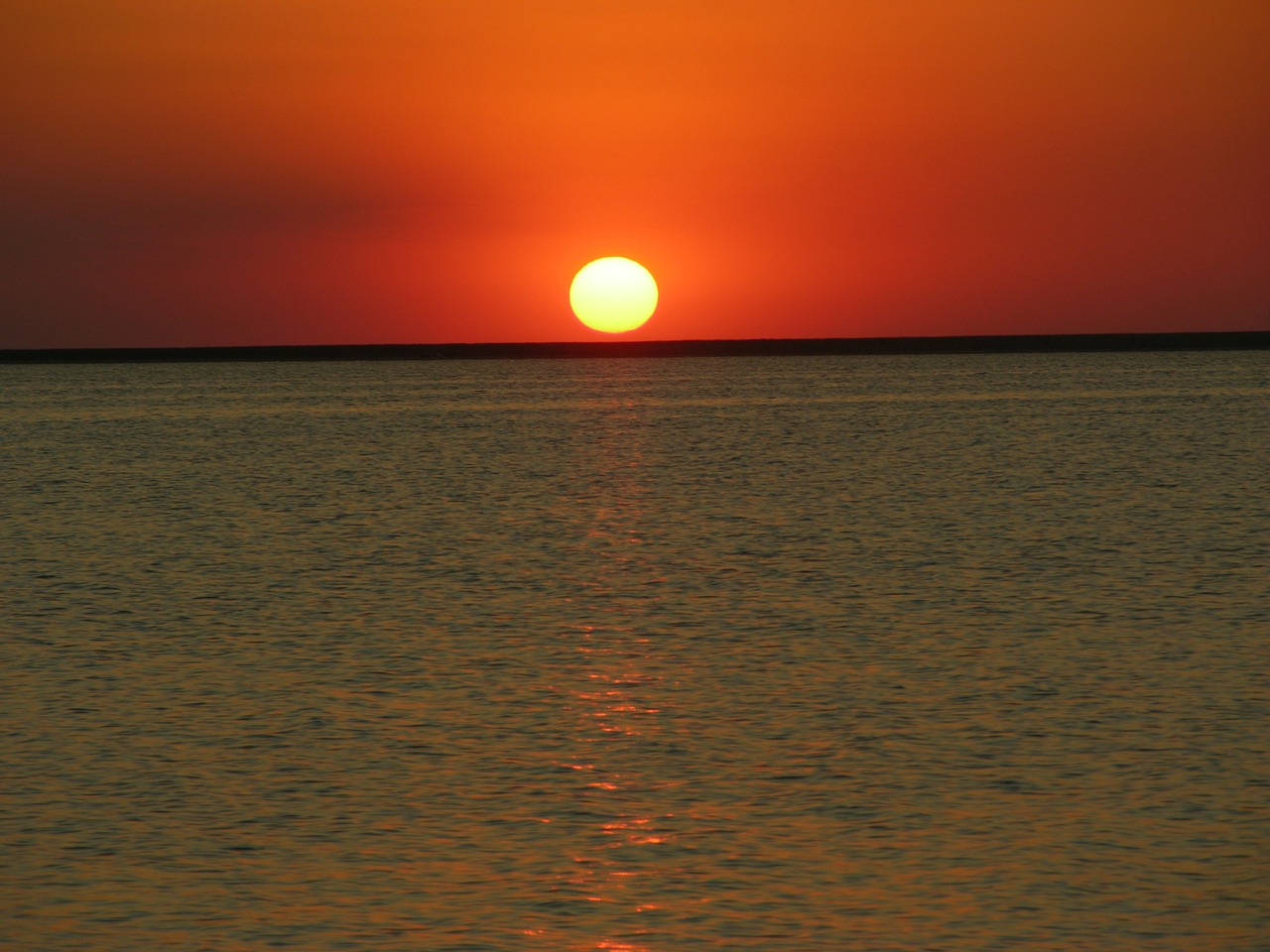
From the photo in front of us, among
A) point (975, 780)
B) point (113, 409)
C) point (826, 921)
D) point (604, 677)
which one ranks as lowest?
point (826, 921)

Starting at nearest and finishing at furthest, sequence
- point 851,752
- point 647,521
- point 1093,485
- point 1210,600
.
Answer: point 851,752
point 1210,600
point 647,521
point 1093,485

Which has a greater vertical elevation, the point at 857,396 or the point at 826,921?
the point at 857,396

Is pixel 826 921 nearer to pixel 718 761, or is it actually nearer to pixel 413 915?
pixel 413 915

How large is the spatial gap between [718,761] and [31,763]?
15.3 ft

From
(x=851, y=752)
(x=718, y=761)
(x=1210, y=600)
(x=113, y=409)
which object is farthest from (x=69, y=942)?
(x=113, y=409)

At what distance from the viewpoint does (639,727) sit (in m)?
13.8

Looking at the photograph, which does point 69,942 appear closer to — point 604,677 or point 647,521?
point 604,677

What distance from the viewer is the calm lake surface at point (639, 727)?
939 cm

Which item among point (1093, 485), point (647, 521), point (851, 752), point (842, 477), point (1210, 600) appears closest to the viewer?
point (851, 752)

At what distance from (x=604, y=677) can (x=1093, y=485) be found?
84.6 ft

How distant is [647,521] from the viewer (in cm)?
3238

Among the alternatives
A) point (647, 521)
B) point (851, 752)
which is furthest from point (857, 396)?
point (851, 752)

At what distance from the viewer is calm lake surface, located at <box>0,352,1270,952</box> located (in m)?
9.39

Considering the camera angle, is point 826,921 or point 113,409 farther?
point 113,409
